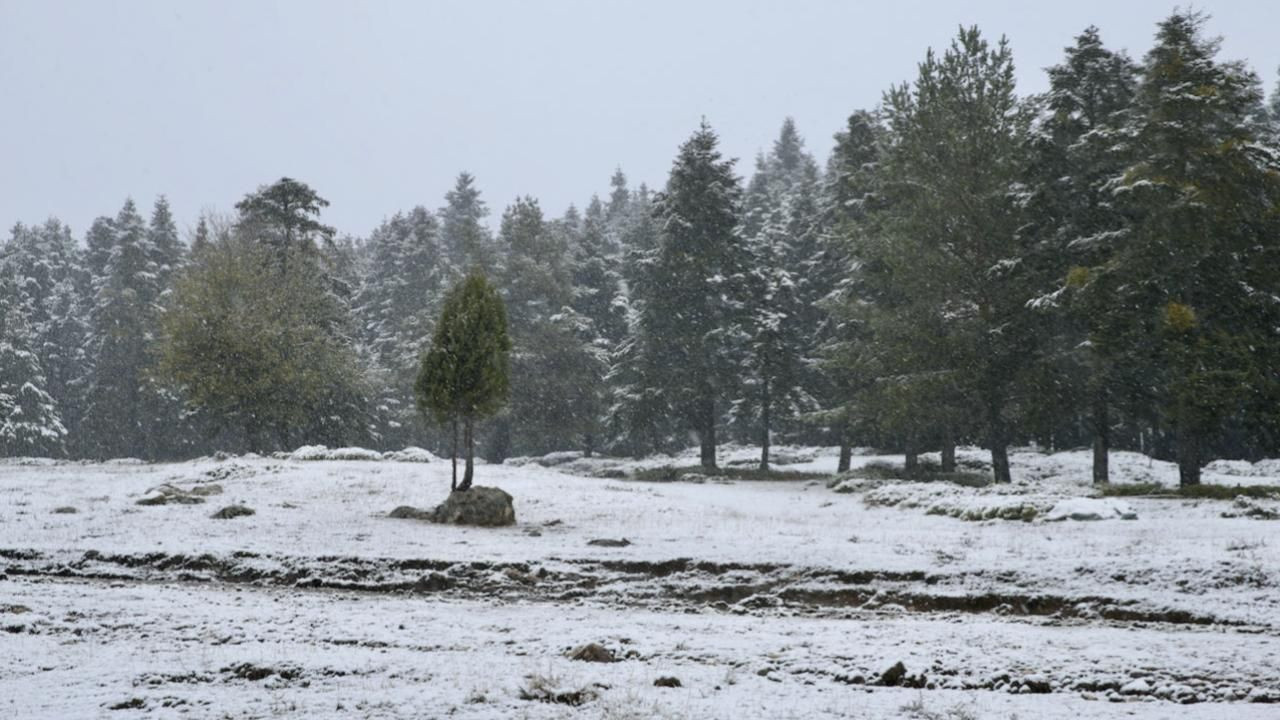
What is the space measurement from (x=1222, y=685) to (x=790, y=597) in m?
6.46

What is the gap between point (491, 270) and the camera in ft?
180

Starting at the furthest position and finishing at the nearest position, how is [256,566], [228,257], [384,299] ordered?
1. [384,299]
2. [228,257]
3. [256,566]

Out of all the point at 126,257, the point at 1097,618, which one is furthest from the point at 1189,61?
the point at 126,257

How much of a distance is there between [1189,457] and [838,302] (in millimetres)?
12885

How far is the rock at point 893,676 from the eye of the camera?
9.16 m

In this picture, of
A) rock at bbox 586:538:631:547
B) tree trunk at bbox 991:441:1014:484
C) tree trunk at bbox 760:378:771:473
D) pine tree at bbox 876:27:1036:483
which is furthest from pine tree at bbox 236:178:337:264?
tree trunk at bbox 991:441:1014:484

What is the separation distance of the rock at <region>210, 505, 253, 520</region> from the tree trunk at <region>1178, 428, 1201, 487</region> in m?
25.3

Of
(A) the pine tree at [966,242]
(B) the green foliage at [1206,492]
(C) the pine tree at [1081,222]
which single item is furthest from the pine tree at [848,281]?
(B) the green foliage at [1206,492]

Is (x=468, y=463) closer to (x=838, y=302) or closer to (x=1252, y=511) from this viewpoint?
(x=838, y=302)

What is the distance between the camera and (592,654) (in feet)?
33.1

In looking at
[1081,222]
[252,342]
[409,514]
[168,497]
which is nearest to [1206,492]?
[1081,222]

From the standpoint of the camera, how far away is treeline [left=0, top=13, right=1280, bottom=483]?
24.3m

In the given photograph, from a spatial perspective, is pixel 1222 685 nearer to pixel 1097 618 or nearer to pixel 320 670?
pixel 1097 618

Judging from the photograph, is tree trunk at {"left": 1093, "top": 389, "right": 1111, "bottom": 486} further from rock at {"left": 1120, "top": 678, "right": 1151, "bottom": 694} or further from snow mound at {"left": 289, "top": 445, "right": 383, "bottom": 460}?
snow mound at {"left": 289, "top": 445, "right": 383, "bottom": 460}
